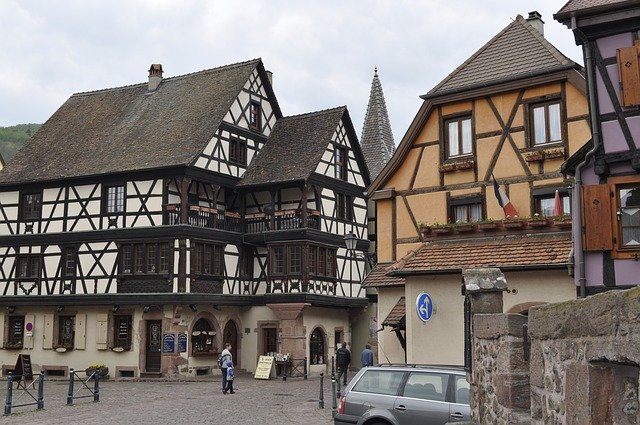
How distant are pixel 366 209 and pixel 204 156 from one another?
9772mm

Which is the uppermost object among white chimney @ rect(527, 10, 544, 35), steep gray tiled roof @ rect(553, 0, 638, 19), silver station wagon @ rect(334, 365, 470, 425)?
white chimney @ rect(527, 10, 544, 35)

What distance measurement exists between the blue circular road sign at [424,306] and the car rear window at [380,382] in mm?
3886

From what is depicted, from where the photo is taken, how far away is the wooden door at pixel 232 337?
3550 centimetres

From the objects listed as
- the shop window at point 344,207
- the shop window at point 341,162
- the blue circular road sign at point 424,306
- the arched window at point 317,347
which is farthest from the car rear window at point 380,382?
the shop window at point 341,162

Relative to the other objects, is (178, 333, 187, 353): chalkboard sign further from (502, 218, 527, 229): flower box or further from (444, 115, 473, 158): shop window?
(502, 218, 527, 229): flower box

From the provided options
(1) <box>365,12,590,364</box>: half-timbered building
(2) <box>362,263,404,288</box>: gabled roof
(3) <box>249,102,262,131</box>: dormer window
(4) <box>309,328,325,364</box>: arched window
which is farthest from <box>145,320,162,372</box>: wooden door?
(2) <box>362,263,404,288</box>: gabled roof

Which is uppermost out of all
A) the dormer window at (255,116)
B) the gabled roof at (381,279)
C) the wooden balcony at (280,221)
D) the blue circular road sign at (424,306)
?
the dormer window at (255,116)

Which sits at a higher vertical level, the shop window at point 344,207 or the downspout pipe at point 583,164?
the shop window at point 344,207

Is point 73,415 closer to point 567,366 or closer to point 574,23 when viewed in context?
point 574,23

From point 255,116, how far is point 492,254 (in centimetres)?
2321

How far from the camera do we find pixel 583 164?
50.2ft

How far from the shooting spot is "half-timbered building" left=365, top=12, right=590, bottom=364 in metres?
16.1

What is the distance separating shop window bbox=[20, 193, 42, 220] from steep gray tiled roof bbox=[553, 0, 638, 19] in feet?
90.4

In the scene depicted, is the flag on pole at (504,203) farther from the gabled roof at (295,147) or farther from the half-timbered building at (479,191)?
the gabled roof at (295,147)
